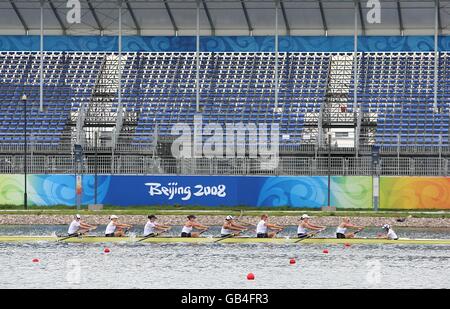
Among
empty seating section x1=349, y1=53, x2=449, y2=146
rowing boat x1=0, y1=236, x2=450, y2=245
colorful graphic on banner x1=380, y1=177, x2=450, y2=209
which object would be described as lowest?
rowing boat x1=0, y1=236, x2=450, y2=245

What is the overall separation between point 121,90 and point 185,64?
5127 millimetres

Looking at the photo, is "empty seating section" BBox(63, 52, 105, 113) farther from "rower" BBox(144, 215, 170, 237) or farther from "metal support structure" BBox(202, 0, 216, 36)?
"rower" BBox(144, 215, 170, 237)

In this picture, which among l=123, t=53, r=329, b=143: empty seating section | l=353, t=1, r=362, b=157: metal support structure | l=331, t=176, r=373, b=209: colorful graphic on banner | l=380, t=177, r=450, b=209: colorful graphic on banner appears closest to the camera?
l=380, t=177, r=450, b=209: colorful graphic on banner

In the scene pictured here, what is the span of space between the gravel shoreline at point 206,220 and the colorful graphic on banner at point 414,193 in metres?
3.37

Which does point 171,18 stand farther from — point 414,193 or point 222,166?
point 414,193

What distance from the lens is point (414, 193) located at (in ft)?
252

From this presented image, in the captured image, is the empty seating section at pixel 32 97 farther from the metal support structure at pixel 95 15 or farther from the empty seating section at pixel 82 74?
the metal support structure at pixel 95 15

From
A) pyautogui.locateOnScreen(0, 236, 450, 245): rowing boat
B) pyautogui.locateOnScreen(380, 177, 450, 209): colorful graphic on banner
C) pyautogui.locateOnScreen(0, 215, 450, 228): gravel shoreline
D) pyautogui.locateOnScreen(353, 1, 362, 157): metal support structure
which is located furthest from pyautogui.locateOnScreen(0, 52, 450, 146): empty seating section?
pyautogui.locateOnScreen(0, 236, 450, 245): rowing boat

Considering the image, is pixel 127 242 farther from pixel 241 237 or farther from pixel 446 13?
pixel 446 13

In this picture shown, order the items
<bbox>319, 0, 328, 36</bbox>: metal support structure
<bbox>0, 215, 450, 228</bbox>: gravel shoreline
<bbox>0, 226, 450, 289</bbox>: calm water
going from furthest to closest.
Result: <bbox>319, 0, 328, 36</bbox>: metal support structure → <bbox>0, 215, 450, 228</bbox>: gravel shoreline → <bbox>0, 226, 450, 289</bbox>: calm water

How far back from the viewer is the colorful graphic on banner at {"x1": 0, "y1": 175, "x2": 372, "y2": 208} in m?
77.3

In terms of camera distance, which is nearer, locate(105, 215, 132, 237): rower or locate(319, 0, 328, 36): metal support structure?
locate(105, 215, 132, 237): rower

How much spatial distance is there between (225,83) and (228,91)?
3.19 ft

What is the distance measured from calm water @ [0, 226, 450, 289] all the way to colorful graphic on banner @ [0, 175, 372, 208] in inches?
339
